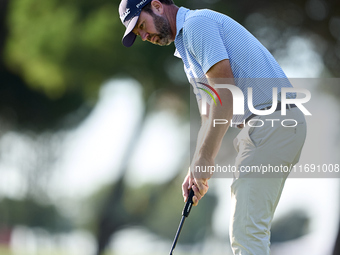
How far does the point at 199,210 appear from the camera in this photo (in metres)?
5.38

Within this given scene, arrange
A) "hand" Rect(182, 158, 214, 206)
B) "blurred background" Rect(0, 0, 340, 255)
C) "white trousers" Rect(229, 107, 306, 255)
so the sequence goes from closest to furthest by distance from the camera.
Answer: "white trousers" Rect(229, 107, 306, 255) < "hand" Rect(182, 158, 214, 206) < "blurred background" Rect(0, 0, 340, 255)

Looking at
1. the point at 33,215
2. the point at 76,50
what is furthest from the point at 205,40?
the point at 33,215

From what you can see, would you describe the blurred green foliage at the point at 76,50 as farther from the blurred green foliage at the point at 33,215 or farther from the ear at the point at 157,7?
the ear at the point at 157,7

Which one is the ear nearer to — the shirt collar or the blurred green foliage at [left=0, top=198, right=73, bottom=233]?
the shirt collar

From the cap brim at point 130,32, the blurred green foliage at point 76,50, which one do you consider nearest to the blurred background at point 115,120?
the blurred green foliage at point 76,50

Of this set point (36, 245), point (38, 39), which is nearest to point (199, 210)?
point (36, 245)

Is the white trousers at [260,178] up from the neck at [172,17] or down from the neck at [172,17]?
down

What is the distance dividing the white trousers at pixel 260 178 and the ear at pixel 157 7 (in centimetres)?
59

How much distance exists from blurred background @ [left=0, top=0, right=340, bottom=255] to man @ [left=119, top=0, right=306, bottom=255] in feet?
10.3

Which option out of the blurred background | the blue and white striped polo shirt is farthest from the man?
the blurred background

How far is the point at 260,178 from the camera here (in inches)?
64.8

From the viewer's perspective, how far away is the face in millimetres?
1939

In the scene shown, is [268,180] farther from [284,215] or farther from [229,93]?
[284,215]

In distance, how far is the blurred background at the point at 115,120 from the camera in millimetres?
4910
